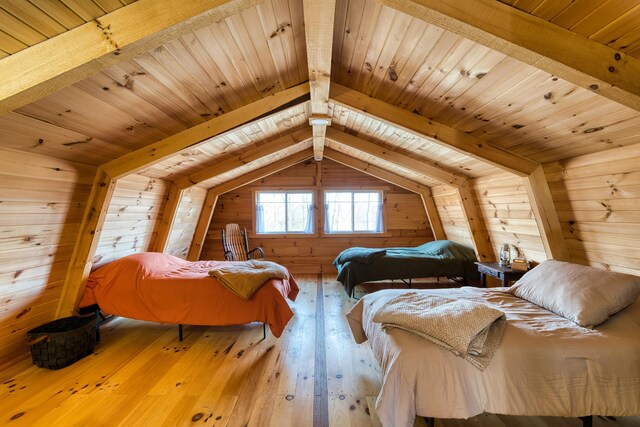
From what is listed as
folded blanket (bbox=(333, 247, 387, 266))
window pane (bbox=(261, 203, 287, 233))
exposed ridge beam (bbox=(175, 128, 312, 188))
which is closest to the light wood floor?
folded blanket (bbox=(333, 247, 387, 266))

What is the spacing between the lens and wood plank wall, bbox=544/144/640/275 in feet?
6.55

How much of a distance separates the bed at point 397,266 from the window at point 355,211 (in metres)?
1.59

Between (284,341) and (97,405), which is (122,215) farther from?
(284,341)

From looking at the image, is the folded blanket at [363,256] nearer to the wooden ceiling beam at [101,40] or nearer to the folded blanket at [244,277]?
the folded blanket at [244,277]

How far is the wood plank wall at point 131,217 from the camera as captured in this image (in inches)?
120

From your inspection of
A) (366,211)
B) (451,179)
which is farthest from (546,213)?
(366,211)

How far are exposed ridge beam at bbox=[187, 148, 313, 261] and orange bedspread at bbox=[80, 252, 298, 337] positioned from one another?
215 cm

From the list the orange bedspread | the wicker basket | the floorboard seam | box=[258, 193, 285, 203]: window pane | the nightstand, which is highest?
box=[258, 193, 285, 203]: window pane

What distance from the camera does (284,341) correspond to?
9.57 feet

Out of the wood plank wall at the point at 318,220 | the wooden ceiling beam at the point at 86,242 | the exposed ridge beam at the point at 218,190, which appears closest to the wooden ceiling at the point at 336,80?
the wooden ceiling beam at the point at 86,242

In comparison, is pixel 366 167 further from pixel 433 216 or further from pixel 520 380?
pixel 520 380

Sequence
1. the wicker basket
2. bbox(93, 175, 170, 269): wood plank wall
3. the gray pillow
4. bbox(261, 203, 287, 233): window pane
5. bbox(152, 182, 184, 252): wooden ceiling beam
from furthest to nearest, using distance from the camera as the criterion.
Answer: bbox(261, 203, 287, 233): window pane, bbox(152, 182, 184, 252): wooden ceiling beam, bbox(93, 175, 170, 269): wood plank wall, the wicker basket, the gray pillow

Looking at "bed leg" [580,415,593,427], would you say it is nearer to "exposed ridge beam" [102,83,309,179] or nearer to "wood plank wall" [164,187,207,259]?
"exposed ridge beam" [102,83,309,179]

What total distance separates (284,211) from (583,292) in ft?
15.8
